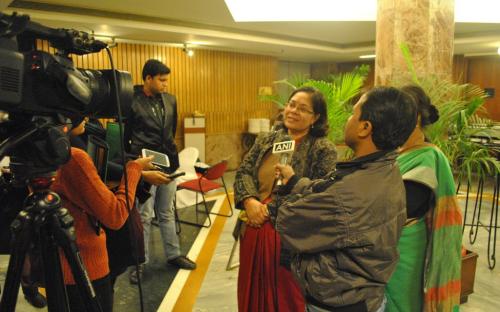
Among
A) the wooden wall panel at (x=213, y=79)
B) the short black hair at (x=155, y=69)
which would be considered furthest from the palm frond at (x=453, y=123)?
the wooden wall panel at (x=213, y=79)

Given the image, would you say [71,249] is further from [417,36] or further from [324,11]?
[324,11]

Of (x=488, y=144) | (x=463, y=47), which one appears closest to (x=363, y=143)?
(x=488, y=144)

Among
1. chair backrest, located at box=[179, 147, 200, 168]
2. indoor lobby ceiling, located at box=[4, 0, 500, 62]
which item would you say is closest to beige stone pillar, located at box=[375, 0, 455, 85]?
indoor lobby ceiling, located at box=[4, 0, 500, 62]

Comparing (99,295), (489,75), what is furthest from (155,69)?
(489,75)

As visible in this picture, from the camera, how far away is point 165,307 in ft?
9.25

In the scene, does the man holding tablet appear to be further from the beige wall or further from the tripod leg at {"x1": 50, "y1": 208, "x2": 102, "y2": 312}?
the beige wall

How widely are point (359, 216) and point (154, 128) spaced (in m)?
2.32

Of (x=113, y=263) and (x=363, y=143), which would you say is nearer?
(x=363, y=143)

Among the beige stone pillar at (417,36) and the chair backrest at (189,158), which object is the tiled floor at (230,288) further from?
the chair backrest at (189,158)

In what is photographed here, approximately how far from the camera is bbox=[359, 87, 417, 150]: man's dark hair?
4.12 feet

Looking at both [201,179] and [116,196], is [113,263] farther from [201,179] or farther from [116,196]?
[201,179]

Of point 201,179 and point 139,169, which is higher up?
point 139,169

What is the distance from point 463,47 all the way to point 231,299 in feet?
24.5

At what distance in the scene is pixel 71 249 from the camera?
1.01m
